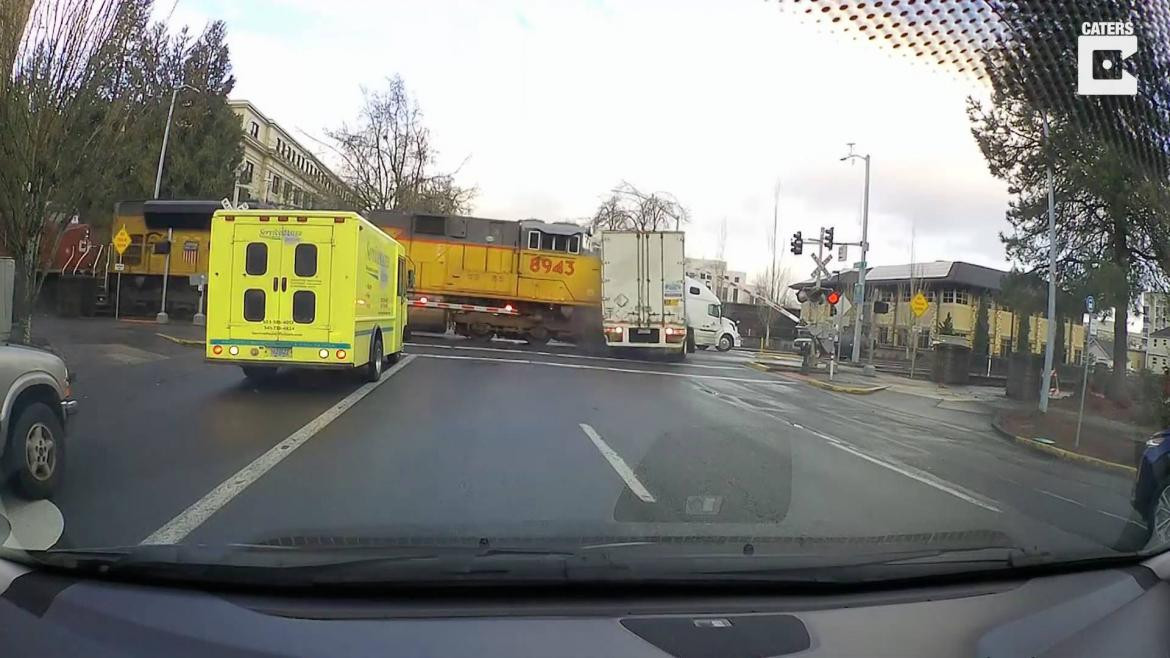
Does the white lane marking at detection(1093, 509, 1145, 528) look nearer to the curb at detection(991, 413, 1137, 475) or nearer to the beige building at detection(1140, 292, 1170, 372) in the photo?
the curb at detection(991, 413, 1137, 475)

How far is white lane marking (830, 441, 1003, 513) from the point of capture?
241 inches

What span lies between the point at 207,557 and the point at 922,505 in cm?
514

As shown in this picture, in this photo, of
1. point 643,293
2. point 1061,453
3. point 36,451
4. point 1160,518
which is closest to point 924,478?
point 1061,453

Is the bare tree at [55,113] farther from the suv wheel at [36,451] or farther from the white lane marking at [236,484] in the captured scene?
the suv wheel at [36,451]

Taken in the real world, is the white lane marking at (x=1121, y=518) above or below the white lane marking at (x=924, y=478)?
above

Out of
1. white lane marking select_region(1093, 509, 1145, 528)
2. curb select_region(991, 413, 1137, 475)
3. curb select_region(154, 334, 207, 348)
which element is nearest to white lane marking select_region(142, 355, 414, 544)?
curb select_region(154, 334, 207, 348)

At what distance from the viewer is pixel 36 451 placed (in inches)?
174

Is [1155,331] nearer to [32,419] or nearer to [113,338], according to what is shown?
[32,419]

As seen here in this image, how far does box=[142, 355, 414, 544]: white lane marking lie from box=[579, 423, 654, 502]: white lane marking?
109 inches

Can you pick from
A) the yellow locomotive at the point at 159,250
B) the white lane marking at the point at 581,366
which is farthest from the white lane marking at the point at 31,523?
the white lane marking at the point at 581,366

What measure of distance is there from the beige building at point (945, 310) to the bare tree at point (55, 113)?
1088 cm

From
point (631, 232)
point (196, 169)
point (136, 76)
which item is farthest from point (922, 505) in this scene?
point (631, 232)

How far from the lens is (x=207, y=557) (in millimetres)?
2629

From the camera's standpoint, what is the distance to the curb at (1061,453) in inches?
276
